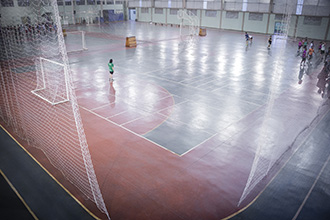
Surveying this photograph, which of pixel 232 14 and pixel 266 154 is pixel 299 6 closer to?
pixel 232 14

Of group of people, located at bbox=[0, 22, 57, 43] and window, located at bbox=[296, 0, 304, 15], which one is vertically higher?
window, located at bbox=[296, 0, 304, 15]

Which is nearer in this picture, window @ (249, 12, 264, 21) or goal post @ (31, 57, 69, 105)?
goal post @ (31, 57, 69, 105)

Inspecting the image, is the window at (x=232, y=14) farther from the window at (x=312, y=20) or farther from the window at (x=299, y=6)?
the window at (x=312, y=20)

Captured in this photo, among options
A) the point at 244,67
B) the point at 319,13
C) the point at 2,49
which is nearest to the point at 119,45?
the point at 2,49

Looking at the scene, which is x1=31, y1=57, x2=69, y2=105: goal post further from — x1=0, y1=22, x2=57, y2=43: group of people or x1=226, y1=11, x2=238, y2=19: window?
x1=226, y1=11, x2=238, y2=19: window

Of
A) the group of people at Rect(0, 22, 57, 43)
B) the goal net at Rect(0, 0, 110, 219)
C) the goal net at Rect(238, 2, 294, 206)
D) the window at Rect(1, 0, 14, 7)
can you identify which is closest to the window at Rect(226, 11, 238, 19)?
the group of people at Rect(0, 22, 57, 43)

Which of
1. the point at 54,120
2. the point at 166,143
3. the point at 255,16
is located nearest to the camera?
the point at 166,143

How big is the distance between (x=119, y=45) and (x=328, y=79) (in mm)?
22117

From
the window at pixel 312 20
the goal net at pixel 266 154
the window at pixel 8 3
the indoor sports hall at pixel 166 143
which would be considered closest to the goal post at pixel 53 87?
the indoor sports hall at pixel 166 143

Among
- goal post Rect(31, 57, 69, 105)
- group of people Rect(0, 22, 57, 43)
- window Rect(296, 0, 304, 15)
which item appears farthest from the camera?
window Rect(296, 0, 304, 15)

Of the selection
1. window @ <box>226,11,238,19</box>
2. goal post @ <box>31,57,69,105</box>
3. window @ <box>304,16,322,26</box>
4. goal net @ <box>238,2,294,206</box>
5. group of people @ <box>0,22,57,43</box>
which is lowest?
goal net @ <box>238,2,294,206</box>

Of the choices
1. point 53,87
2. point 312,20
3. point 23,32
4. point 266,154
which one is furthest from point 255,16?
point 266,154

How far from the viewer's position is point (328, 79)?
64.0 ft

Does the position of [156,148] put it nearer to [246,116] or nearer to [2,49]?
[246,116]
